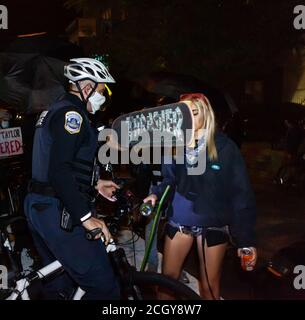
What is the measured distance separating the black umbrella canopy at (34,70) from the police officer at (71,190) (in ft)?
11.4

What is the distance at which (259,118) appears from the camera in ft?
90.6

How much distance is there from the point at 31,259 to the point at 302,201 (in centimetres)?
641

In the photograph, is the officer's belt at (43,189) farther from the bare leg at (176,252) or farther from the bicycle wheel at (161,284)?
the bare leg at (176,252)

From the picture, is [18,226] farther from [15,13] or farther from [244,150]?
[15,13]

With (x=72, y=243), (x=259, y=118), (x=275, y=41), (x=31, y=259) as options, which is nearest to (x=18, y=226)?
(x=31, y=259)

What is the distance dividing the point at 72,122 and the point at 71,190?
0.46 m

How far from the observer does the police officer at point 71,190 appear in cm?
321

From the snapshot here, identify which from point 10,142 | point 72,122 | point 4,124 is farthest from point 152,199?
point 4,124

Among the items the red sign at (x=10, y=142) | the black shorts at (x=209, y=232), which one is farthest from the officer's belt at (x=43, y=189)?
the red sign at (x=10, y=142)

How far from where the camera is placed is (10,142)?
24.4 ft

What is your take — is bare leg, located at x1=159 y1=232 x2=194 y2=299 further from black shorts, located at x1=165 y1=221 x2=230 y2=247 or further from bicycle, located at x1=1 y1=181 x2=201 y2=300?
bicycle, located at x1=1 y1=181 x2=201 y2=300

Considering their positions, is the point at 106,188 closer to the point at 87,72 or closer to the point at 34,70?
the point at 87,72

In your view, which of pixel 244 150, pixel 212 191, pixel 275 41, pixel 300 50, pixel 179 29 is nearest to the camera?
pixel 212 191

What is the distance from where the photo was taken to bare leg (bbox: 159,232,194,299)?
404 cm
